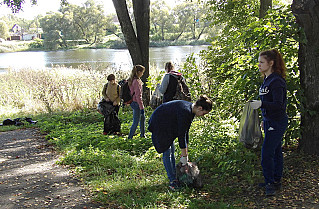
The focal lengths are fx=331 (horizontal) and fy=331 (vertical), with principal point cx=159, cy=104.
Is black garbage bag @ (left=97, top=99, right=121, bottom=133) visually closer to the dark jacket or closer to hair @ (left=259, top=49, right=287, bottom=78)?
the dark jacket

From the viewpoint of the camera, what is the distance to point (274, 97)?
3.97 m

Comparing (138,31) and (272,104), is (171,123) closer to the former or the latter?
(272,104)

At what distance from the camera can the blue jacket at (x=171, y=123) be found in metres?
4.12

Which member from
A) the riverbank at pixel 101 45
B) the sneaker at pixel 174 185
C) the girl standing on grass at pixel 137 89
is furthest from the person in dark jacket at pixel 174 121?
the riverbank at pixel 101 45

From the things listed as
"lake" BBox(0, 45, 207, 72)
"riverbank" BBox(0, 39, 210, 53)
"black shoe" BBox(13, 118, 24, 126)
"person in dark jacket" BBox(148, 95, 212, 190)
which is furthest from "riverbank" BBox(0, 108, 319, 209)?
"riverbank" BBox(0, 39, 210, 53)

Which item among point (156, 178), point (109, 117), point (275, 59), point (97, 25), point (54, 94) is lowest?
point (156, 178)

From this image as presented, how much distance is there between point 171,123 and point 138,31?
23.9 feet

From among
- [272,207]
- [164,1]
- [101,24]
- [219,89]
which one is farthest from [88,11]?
[272,207]

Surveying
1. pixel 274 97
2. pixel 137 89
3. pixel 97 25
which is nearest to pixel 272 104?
pixel 274 97

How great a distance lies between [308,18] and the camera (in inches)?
191

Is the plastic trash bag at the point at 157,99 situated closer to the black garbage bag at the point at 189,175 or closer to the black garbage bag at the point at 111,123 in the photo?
the black garbage bag at the point at 111,123

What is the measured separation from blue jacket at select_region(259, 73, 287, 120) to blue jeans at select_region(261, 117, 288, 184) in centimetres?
9

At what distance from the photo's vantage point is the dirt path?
14.7ft

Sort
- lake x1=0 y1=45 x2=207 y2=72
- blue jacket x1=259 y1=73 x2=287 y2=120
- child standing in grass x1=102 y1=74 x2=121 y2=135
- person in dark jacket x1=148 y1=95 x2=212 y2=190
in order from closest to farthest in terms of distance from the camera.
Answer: blue jacket x1=259 y1=73 x2=287 y2=120
person in dark jacket x1=148 y1=95 x2=212 y2=190
child standing in grass x1=102 y1=74 x2=121 y2=135
lake x1=0 y1=45 x2=207 y2=72
